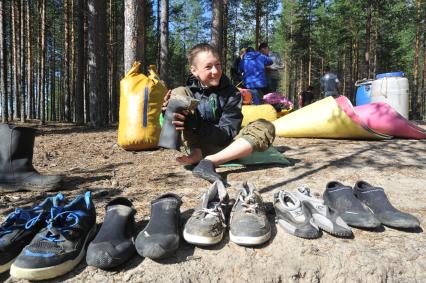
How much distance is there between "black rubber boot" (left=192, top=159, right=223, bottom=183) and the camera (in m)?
2.44

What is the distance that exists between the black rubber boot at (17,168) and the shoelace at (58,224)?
1058 mm

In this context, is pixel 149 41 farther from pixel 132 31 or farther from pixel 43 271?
pixel 43 271

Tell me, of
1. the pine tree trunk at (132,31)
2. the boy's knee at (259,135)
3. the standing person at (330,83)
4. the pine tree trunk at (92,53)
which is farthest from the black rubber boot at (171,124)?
the standing person at (330,83)

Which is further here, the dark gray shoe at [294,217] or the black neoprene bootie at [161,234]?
the dark gray shoe at [294,217]

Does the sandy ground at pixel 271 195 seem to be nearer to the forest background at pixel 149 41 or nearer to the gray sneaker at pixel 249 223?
the gray sneaker at pixel 249 223

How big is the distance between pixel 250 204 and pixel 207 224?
0.31 m

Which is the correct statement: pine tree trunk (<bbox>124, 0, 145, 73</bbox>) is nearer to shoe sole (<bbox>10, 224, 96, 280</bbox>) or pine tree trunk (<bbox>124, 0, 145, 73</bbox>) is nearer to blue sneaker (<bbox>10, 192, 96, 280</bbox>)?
blue sneaker (<bbox>10, 192, 96, 280</bbox>)

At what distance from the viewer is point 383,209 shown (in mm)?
1775

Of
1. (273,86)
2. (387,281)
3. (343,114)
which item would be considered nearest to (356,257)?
(387,281)

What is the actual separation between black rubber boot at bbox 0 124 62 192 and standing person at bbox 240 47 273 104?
483cm

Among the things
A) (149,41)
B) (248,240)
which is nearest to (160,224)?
(248,240)

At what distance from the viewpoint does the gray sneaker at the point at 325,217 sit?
5.36 ft

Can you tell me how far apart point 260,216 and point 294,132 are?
359 centimetres

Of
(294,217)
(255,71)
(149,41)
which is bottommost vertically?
(294,217)
